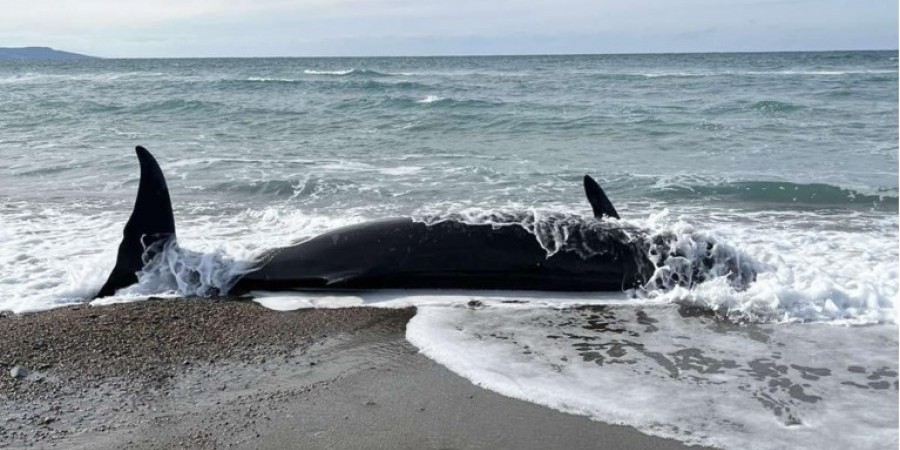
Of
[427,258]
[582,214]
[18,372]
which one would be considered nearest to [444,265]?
[427,258]

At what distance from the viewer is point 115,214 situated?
10852 mm

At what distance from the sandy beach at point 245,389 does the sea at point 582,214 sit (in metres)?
0.30

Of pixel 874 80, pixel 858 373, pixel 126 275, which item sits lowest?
pixel 858 373

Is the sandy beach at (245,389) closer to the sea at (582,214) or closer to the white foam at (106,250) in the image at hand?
the sea at (582,214)

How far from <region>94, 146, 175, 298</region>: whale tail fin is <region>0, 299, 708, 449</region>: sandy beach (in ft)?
2.15

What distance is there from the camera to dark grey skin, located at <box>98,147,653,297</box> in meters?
7.17

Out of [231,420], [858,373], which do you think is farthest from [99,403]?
[858,373]

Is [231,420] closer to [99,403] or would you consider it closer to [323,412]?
[323,412]

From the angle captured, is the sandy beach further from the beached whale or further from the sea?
the beached whale

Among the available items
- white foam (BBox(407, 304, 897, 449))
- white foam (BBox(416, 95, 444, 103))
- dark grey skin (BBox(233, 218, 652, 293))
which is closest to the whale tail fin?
dark grey skin (BBox(233, 218, 652, 293))

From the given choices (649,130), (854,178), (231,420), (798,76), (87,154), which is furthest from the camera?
(798,76)

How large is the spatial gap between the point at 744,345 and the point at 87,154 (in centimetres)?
1546

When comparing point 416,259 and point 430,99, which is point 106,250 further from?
point 430,99

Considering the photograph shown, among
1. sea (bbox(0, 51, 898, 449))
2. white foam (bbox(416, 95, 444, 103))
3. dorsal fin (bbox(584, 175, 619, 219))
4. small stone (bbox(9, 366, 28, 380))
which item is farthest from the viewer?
white foam (bbox(416, 95, 444, 103))
